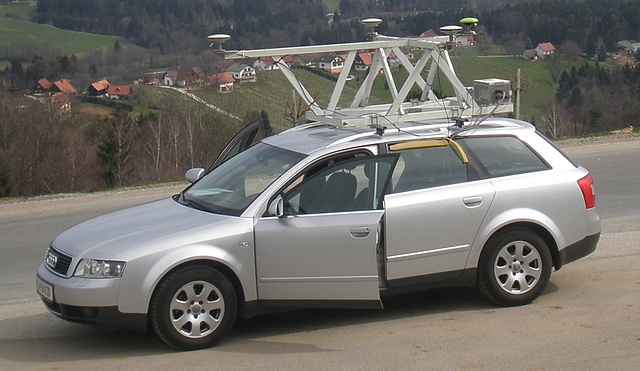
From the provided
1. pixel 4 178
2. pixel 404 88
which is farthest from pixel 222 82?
pixel 404 88

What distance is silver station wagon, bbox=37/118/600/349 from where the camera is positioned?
6309 mm

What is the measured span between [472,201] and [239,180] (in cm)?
179

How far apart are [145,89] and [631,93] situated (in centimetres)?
2612

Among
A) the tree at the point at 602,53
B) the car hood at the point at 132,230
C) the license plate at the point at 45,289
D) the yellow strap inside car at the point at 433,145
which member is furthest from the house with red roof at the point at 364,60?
the tree at the point at 602,53

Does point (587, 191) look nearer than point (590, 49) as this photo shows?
Yes

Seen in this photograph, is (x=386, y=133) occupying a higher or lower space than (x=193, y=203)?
higher

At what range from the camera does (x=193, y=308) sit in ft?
20.9

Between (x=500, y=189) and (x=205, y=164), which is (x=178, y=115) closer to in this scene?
(x=205, y=164)

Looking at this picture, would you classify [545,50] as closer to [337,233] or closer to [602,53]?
[602,53]

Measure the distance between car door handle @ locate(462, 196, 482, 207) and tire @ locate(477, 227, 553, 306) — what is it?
0.29m

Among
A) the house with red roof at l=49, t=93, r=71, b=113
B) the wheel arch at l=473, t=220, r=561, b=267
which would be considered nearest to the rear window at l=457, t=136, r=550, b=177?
the wheel arch at l=473, t=220, r=561, b=267

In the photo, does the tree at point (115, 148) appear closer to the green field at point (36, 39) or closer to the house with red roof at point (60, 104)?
the house with red roof at point (60, 104)

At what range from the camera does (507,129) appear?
7422 mm

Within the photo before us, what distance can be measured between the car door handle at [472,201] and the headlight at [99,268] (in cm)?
252
